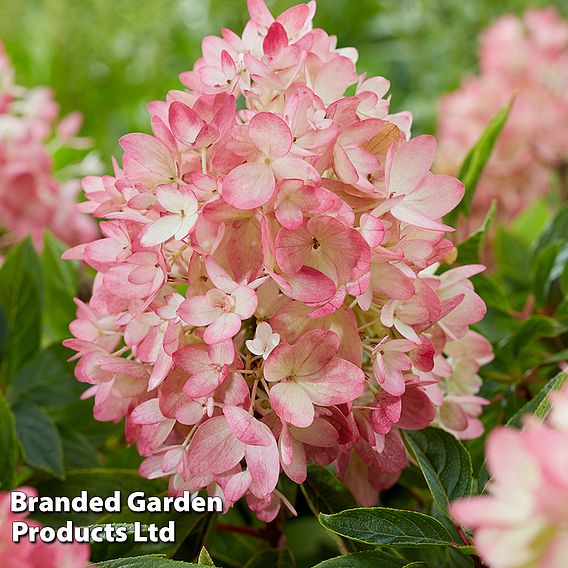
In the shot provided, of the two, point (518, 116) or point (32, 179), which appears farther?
point (518, 116)

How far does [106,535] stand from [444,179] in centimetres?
25

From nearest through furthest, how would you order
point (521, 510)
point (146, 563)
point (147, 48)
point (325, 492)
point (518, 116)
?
point (521, 510)
point (146, 563)
point (325, 492)
point (518, 116)
point (147, 48)

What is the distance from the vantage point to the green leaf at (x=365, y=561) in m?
0.38

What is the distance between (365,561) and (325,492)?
81 millimetres

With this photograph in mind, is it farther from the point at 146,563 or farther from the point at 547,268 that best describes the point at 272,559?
the point at 547,268

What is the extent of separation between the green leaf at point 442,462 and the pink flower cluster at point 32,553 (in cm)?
18

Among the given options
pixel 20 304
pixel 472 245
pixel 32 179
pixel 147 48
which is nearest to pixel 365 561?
pixel 472 245

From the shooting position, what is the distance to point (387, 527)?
1.26 feet

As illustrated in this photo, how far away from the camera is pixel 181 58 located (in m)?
1.76

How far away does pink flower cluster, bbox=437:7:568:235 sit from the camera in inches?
45.3

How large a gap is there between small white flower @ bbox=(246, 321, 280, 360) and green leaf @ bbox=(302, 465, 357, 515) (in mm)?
112

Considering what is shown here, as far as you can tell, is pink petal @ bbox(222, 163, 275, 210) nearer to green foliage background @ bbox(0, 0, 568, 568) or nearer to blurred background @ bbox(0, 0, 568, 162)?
green foliage background @ bbox(0, 0, 568, 568)

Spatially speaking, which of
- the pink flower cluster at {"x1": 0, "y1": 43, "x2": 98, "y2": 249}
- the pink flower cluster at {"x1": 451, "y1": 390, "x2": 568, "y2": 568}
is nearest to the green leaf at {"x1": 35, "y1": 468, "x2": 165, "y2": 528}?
the pink flower cluster at {"x1": 451, "y1": 390, "x2": 568, "y2": 568}

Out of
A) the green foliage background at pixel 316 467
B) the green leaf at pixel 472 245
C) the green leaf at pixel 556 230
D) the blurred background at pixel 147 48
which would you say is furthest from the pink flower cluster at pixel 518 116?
the green leaf at pixel 472 245
